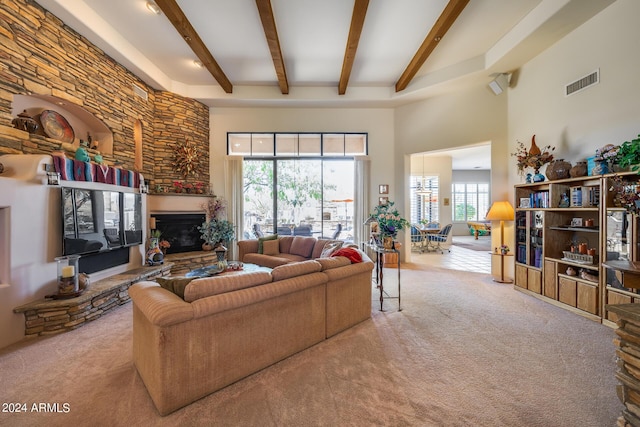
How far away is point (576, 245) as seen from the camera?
389 centimetres

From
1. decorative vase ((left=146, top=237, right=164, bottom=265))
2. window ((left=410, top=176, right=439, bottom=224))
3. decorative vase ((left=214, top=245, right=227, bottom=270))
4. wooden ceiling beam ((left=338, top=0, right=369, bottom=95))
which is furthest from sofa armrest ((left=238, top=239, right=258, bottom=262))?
window ((left=410, top=176, right=439, bottom=224))

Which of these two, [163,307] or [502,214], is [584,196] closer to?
[502,214]

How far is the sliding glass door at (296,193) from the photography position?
7.25 meters

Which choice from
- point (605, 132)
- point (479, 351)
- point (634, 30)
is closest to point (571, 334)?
point (479, 351)

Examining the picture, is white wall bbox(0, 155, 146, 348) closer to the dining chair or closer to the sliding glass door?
the sliding glass door

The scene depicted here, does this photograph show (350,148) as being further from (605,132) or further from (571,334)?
(571,334)

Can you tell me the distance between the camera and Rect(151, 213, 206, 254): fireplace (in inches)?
239

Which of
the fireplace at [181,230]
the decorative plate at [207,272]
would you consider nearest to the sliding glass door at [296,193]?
the fireplace at [181,230]

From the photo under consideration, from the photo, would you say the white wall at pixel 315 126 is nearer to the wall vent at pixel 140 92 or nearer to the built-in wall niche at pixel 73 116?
the wall vent at pixel 140 92

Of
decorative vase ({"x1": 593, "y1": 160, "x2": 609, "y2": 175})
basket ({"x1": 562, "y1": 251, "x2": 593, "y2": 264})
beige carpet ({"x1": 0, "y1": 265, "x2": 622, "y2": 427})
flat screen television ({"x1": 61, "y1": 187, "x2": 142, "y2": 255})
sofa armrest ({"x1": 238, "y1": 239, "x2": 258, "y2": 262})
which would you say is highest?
decorative vase ({"x1": 593, "y1": 160, "x2": 609, "y2": 175})

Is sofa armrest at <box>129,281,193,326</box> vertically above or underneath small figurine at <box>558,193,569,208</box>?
underneath

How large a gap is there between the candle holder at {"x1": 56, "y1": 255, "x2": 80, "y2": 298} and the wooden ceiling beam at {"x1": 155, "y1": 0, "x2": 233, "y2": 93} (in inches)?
137

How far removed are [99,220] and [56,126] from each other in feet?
4.87

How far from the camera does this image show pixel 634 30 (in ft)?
10.5
